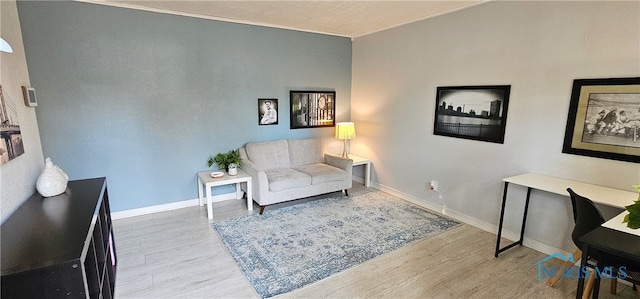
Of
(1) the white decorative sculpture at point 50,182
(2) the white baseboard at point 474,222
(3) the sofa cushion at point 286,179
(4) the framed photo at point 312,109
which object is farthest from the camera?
(4) the framed photo at point 312,109

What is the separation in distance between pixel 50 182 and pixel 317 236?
2.23 meters

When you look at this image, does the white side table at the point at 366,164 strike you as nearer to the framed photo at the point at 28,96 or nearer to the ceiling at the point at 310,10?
the ceiling at the point at 310,10

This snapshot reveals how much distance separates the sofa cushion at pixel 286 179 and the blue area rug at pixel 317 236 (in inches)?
12.3

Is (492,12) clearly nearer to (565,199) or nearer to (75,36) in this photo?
(565,199)

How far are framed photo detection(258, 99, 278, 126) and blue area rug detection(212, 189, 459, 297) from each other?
51.3 inches

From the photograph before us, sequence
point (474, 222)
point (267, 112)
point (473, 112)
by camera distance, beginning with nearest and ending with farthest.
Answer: point (473, 112), point (474, 222), point (267, 112)

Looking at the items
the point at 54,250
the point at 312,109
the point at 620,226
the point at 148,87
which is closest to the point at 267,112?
A: the point at 312,109

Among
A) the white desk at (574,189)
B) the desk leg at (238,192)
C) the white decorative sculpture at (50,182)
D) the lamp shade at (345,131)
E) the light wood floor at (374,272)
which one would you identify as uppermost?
the lamp shade at (345,131)

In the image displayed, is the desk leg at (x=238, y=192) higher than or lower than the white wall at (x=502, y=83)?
lower

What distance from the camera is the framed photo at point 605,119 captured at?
2227 mm

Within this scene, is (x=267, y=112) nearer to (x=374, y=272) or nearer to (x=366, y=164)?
(x=366, y=164)

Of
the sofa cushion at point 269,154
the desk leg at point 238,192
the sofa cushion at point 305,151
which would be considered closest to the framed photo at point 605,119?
the sofa cushion at point 305,151

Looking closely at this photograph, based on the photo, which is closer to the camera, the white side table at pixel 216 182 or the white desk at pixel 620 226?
the white desk at pixel 620 226

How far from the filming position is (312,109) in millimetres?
4664
